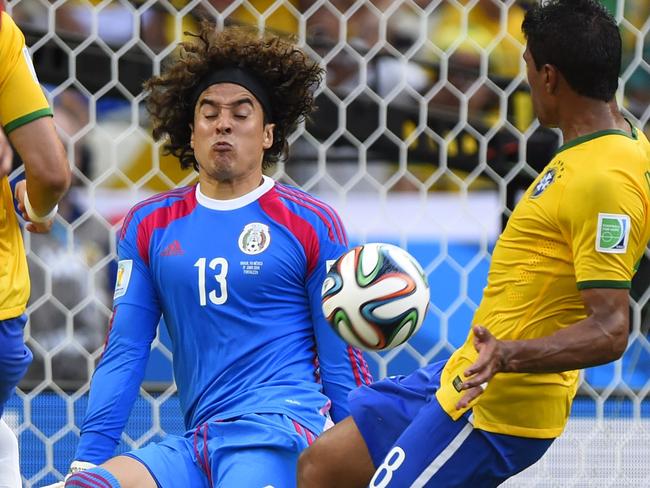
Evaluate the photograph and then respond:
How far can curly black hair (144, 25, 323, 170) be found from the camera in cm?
345

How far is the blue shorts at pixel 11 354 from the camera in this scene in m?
2.94

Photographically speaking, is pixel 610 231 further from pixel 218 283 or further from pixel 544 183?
pixel 218 283

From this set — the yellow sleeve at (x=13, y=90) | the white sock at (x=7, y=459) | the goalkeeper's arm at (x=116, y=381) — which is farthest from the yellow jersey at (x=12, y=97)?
the white sock at (x=7, y=459)

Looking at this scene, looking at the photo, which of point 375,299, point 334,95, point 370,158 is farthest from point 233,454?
point 370,158

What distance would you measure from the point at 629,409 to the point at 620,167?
2.05 metres

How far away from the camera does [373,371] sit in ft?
16.5

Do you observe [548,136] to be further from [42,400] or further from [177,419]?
[42,400]

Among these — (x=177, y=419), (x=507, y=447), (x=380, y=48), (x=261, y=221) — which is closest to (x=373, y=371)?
(x=177, y=419)

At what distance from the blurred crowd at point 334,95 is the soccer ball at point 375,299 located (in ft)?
4.75

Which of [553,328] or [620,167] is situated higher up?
[620,167]

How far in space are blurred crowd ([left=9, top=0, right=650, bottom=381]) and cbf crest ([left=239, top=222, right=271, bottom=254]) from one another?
1.05 metres

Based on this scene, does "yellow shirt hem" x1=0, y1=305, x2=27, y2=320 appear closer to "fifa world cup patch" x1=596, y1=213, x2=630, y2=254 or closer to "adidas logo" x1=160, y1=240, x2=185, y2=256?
"adidas logo" x1=160, y1=240, x2=185, y2=256

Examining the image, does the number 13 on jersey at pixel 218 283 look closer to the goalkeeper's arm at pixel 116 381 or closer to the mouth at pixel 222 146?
the goalkeeper's arm at pixel 116 381

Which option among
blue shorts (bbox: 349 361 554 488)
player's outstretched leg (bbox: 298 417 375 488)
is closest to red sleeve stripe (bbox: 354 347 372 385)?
player's outstretched leg (bbox: 298 417 375 488)
